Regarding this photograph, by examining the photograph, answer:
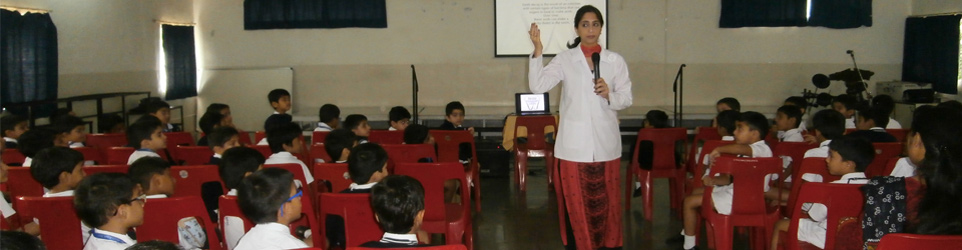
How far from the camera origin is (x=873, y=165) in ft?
13.2

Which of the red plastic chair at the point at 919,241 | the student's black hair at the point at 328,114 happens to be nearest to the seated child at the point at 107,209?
the red plastic chair at the point at 919,241

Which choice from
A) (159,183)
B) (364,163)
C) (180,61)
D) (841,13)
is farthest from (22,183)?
(841,13)

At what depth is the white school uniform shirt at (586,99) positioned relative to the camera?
3.14 meters

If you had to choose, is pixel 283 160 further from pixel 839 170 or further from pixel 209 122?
pixel 839 170

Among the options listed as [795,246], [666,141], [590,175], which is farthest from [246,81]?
[795,246]

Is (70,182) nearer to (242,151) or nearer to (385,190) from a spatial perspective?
(242,151)

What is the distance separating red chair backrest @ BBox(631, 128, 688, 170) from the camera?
16.4 feet

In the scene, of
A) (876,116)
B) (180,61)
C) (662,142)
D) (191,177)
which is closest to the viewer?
(191,177)

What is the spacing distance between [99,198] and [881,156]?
12.0 feet

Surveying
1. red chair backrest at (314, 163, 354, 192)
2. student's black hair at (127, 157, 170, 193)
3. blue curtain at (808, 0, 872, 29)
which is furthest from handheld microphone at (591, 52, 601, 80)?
blue curtain at (808, 0, 872, 29)

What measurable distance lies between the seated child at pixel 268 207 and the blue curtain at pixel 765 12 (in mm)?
8259

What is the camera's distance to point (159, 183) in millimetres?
3164

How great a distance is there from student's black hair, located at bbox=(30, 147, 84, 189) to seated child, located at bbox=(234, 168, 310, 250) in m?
1.24

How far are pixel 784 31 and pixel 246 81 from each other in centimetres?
690
